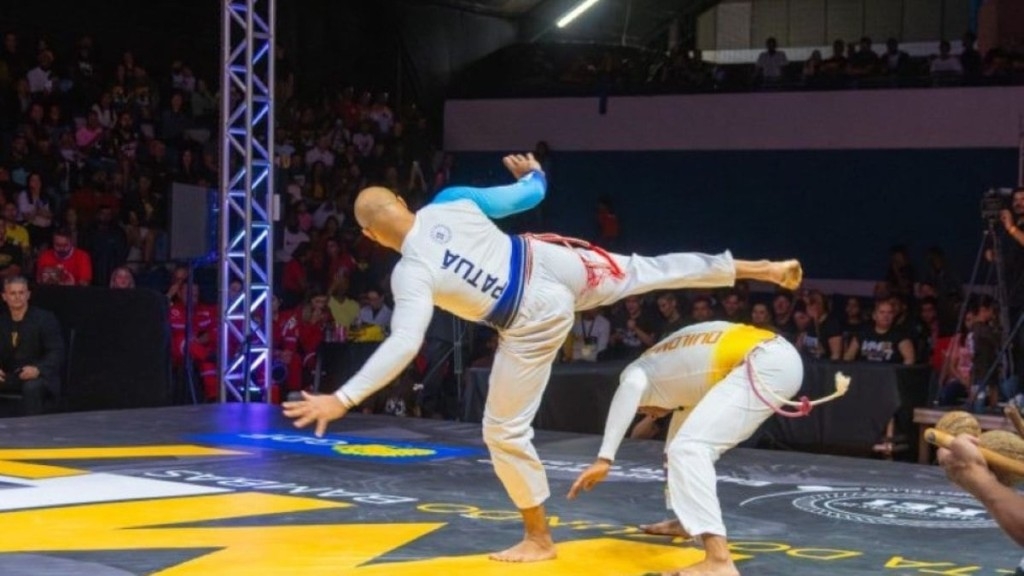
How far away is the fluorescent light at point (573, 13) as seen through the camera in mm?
20797

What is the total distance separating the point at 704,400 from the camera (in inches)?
213

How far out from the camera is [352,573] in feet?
16.8

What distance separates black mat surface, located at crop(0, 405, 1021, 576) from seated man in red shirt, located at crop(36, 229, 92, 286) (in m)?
2.83

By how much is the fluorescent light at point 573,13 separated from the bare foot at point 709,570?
16.3 m

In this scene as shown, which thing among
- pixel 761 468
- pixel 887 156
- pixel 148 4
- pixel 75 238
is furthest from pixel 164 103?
pixel 761 468

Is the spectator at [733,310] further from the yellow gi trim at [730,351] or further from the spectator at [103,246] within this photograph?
the yellow gi trim at [730,351]

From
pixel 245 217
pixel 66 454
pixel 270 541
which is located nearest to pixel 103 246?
pixel 245 217

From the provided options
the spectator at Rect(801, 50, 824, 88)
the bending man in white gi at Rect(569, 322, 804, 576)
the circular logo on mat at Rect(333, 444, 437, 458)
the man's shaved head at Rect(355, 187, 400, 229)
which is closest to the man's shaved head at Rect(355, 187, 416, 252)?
the man's shaved head at Rect(355, 187, 400, 229)

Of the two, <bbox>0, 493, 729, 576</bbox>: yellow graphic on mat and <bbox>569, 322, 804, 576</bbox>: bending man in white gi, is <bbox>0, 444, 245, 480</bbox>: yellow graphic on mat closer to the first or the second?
<bbox>0, 493, 729, 576</bbox>: yellow graphic on mat

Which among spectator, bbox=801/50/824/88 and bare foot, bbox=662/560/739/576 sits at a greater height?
spectator, bbox=801/50/824/88

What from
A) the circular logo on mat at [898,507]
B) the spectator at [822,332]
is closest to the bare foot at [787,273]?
the circular logo on mat at [898,507]

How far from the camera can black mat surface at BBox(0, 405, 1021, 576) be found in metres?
5.40

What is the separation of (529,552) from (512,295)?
879mm

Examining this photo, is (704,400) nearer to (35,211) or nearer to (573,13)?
(35,211)
